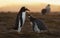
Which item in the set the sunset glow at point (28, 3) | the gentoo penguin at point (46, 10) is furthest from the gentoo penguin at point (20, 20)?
the gentoo penguin at point (46, 10)

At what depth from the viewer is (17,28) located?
661cm

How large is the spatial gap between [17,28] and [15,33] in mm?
222

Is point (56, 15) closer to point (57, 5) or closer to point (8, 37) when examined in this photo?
point (57, 5)

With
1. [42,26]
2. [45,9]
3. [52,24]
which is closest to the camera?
[42,26]

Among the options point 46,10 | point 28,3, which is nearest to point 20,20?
point 28,3

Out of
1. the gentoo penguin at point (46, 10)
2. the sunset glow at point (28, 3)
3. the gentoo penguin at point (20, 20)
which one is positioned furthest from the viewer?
the gentoo penguin at point (46, 10)

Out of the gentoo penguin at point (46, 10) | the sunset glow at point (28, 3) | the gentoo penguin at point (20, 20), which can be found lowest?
the gentoo penguin at point (20, 20)

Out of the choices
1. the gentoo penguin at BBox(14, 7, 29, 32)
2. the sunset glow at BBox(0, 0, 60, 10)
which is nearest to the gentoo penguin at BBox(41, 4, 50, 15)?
the sunset glow at BBox(0, 0, 60, 10)

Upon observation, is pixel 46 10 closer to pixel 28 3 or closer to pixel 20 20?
pixel 28 3

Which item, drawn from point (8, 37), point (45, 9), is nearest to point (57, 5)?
point (45, 9)

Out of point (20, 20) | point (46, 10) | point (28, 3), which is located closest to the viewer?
point (20, 20)

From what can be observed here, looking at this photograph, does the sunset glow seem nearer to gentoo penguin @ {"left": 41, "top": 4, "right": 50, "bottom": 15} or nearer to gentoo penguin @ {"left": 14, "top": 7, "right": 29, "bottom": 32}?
gentoo penguin @ {"left": 41, "top": 4, "right": 50, "bottom": 15}

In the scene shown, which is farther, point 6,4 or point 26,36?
point 6,4

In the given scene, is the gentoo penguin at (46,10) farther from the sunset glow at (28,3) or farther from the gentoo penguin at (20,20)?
the gentoo penguin at (20,20)
